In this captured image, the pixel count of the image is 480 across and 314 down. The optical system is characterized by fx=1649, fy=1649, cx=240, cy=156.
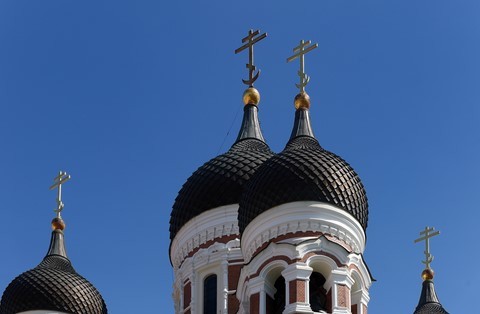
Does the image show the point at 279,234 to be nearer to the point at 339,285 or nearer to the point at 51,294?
the point at 339,285

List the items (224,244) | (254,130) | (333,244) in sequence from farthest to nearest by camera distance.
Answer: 1. (254,130)
2. (224,244)
3. (333,244)

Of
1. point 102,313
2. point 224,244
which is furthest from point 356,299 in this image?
point 102,313

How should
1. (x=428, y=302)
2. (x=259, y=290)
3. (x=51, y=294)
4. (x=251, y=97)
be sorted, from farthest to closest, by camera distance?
(x=428, y=302), (x=251, y=97), (x=51, y=294), (x=259, y=290)

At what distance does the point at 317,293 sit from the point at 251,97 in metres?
6.85

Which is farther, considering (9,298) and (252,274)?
(9,298)

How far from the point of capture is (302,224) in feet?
98.8

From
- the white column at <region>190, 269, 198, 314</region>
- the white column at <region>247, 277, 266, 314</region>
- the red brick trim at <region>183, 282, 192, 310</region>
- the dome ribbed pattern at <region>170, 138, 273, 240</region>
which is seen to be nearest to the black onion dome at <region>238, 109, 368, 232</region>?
the white column at <region>247, 277, 266, 314</region>

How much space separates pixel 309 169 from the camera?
30703 millimetres

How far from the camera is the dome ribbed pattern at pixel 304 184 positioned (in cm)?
3041

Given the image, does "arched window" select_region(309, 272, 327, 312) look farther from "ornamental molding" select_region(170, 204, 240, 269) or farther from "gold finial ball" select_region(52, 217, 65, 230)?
"gold finial ball" select_region(52, 217, 65, 230)

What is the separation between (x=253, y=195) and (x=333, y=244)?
1889 mm

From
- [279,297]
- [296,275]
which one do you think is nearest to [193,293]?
[279,297]

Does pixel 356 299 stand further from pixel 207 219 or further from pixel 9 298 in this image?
pixel 9 298

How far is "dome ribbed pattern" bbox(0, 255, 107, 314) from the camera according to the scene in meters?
33.1
